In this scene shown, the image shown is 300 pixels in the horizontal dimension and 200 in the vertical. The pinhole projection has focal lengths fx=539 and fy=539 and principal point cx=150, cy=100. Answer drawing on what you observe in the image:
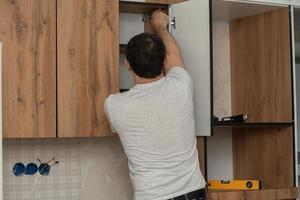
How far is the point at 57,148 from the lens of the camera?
293cm

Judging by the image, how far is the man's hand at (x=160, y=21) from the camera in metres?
2.76

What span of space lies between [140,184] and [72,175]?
695 millimetres

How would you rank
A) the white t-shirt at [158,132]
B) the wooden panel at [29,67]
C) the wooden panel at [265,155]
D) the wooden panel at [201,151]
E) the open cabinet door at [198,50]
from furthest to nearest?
1. the wooden panel at [265,155]
2. the wooden panel at [201,151]
3. the open cabinet door at [198,50]
4. the wooden panel at [29,67]
5. the white t-shirt at [158,132]

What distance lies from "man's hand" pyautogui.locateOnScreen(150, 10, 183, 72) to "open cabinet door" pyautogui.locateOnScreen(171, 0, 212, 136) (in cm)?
9

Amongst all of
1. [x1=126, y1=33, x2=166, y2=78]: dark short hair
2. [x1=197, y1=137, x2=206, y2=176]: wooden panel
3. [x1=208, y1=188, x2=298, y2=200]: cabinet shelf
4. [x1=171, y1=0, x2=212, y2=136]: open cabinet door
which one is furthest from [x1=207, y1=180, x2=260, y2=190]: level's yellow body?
[x1=126, y1=33, x2=166, y2=78]: dark short hair

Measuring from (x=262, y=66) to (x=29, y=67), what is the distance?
1.37 metres

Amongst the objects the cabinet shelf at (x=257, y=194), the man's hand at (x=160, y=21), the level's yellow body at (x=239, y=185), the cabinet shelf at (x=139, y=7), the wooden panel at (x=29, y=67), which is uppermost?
the cabinet shelf at (x=139, y=7)

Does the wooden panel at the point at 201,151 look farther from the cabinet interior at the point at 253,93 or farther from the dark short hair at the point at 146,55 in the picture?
the dark short hair at the point at 146,55

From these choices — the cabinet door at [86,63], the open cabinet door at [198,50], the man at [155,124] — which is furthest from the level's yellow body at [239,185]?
the cabinet door at [86,63]

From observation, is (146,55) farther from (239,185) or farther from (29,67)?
(239,185)

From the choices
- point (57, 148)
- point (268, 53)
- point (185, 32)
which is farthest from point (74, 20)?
point (268, 53)

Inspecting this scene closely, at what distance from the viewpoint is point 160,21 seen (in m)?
2.78

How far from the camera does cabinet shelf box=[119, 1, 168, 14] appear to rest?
2801mm

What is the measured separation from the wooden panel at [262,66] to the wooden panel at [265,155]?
10cm
